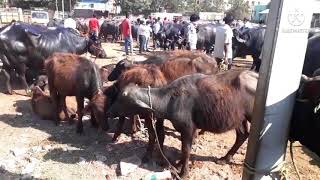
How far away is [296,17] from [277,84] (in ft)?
1.61

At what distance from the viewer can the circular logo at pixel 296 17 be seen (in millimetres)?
2629

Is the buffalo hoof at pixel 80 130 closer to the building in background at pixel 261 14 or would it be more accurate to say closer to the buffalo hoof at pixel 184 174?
the buffalo hoof at pixel 184 174

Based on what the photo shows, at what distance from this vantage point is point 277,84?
2.76 m

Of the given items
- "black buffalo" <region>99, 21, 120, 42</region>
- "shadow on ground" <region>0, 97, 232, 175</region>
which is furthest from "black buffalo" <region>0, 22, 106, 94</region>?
"black buffalo" <region>99, 21, 120, 42</region>

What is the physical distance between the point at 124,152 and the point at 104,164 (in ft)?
1.71

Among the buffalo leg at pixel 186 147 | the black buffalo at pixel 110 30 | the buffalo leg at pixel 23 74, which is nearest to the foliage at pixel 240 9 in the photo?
the black buffalo at pixel 110 30

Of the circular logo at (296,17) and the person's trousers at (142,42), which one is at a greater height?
the circular logo at (296,17)

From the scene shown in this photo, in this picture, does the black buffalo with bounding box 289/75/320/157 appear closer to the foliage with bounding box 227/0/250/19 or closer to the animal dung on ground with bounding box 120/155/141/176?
the animal dung on ground with bounding box 120/155/141/176

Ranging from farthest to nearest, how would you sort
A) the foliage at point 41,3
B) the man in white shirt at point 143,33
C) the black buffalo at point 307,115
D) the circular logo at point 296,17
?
the foliage at point 41,3 < the man in white shirt at point 143,33 < the black buffalo at point 307,115 < the circular logo at point 296,17

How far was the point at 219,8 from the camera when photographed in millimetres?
89312

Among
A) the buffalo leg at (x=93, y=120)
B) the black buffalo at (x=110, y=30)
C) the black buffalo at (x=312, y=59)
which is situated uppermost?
the black buffalo at (x=312, y=59)

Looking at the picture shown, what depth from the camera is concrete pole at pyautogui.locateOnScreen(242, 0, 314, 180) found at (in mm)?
2643

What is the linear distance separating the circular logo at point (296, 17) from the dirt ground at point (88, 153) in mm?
2824

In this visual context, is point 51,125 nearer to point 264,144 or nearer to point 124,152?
point 124,152
